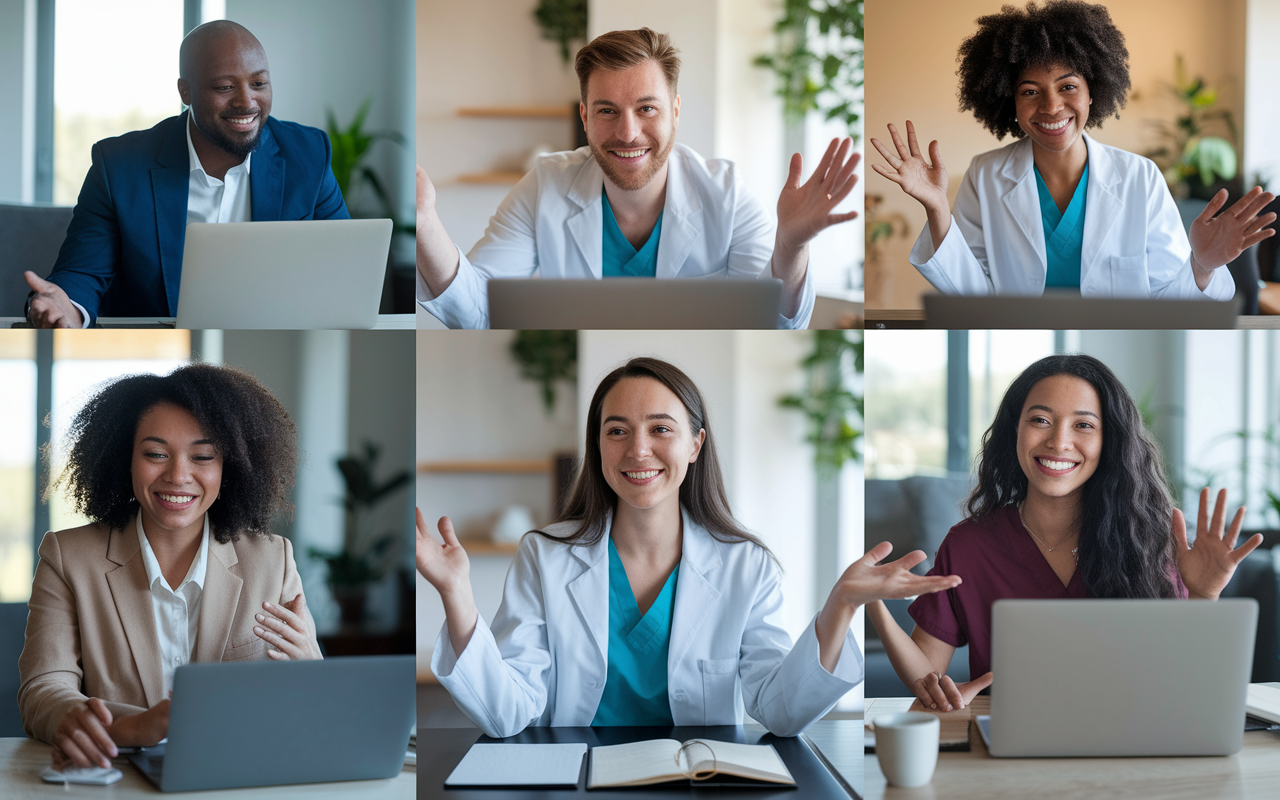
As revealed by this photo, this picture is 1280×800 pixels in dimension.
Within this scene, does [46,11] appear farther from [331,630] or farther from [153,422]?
[331,630]

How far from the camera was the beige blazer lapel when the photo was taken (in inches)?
49.6

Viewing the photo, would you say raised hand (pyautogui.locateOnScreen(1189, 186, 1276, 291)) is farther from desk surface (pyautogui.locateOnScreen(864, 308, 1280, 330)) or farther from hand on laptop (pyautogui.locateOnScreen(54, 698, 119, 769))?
hand on laptop (pyautogui.locateOnScreen(54, 698, 119, 769))

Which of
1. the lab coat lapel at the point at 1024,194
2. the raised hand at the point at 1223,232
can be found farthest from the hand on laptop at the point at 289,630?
the raised hand at the point at 1223,232

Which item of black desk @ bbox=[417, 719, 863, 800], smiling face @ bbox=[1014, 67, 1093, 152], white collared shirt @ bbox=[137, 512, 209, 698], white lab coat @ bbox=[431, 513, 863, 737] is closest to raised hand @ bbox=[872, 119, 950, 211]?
smiling face @ bbox=[1014, 67, 1093, 152]

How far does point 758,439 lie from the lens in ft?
4.60

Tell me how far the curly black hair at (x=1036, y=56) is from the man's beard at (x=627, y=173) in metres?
0.45

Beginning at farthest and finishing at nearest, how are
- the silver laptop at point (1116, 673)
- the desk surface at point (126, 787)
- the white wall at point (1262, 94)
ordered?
the white wall at point (1262, 94) → the silver laptop at point (1116, 673) → the desk surface at point (126, 787)

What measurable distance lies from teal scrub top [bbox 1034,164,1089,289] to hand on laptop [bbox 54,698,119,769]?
1.49 metres

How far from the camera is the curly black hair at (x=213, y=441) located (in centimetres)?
127

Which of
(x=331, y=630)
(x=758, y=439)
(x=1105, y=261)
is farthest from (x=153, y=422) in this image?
(x=1105, y=261)

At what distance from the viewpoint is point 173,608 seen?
1252 millimetres

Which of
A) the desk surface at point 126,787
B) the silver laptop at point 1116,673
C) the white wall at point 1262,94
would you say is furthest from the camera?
the white wall at point 1262,94

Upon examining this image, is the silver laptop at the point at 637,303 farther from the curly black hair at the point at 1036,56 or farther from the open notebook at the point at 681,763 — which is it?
the open notebook at the point at 681,763

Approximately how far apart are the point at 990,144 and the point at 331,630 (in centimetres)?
121
